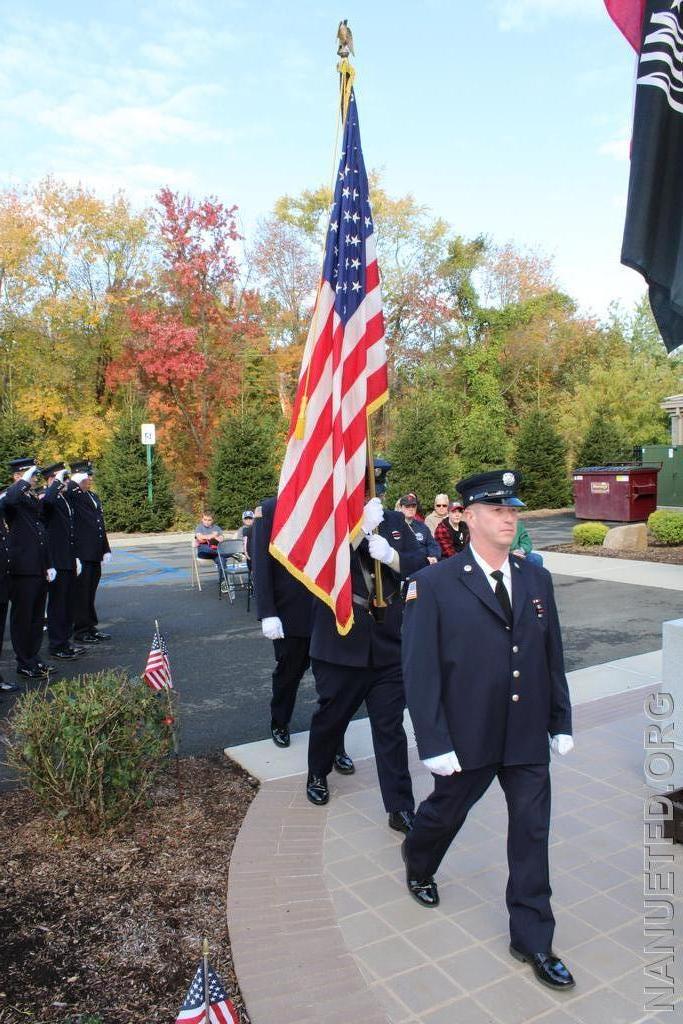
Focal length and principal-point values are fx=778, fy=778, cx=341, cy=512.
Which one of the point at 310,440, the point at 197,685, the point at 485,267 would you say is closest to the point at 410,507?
the point at 197,685

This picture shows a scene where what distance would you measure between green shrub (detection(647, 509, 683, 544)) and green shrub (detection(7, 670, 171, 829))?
14.2 meters

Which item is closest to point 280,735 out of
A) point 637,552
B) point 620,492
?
point 637,552

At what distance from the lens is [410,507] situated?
28.5ft

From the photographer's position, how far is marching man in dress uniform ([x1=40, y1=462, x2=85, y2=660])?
8.84 meters

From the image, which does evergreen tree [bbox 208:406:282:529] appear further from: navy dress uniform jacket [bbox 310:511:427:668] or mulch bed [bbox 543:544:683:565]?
navy dress uniform jacket [bbox 310:511:427:668]

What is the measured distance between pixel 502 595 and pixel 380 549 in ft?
3.30

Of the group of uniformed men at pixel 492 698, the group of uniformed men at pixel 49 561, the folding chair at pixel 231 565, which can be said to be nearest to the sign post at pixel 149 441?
the folding chair at pixel 231 565

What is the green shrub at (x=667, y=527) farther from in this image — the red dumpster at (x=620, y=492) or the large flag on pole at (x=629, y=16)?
the large flag on pole at (x=629, y=16)

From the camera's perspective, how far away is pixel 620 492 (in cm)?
2262

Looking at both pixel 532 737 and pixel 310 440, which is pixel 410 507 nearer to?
pixel 310 440

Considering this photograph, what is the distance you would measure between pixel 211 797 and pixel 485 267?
122 feet

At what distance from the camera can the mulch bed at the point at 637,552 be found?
14844 mm

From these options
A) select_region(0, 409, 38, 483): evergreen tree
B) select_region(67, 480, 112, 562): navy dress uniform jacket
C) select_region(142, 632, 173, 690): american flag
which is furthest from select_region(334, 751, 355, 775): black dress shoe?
select_region(0, 409, 38, 483): evergreen tree

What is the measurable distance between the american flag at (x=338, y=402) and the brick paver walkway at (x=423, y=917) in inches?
48.9
